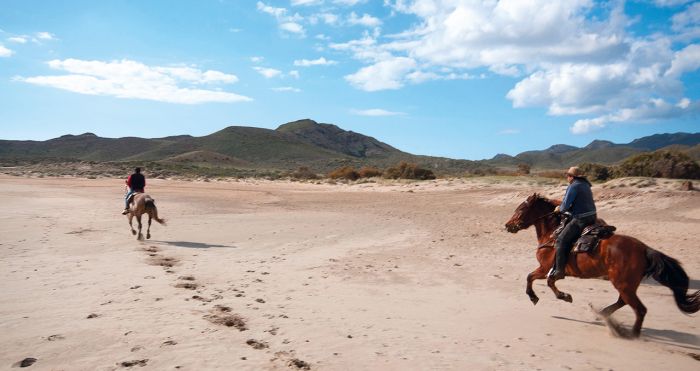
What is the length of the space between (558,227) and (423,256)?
5043 millimetres

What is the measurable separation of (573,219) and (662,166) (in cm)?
2736

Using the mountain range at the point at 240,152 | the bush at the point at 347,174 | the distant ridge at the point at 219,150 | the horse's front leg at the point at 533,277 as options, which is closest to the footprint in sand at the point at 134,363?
the horse's front leg at the point at 533,277

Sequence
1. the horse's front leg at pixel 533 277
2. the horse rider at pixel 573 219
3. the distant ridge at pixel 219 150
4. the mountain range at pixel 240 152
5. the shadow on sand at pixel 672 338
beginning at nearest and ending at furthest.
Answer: the shadow on sand at pixel 672 338 < the horse rider at pixel 573 219 < the horse's front leg at pixel 533 277 < the distant ridge at pixel 219 150 < the mountain range at pixel 240 152

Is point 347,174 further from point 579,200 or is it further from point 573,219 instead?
point 573,219

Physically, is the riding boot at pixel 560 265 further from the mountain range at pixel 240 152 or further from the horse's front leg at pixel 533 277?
the mountain range at pixel 240 152

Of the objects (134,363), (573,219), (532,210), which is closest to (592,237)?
(573,219)

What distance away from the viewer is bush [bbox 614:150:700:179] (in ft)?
95.3

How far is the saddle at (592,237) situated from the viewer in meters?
7.21

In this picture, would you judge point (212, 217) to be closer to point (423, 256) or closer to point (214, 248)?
point (214, 248)

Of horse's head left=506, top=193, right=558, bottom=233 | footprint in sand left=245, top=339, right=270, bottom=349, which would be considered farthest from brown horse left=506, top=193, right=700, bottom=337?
footprint in sand left=245, top=339, right=270, bottom=349

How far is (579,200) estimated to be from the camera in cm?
781

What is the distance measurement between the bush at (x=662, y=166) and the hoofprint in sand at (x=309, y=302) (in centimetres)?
1407

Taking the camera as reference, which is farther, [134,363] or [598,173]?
[598,173]

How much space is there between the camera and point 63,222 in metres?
17.2
